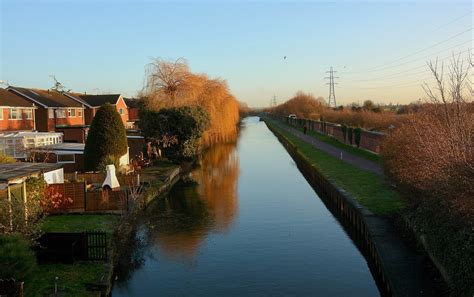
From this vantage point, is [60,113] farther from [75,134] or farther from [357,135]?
[357,135]

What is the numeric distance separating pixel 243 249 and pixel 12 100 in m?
31.1

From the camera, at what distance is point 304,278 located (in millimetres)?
13148

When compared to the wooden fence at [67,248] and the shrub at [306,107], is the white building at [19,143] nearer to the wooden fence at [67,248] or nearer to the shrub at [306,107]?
the wooden fence at [67,248]

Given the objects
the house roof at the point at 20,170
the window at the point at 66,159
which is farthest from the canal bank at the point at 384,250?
the window at the point at 66,159

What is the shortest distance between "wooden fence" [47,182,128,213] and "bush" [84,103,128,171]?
22.9 ft

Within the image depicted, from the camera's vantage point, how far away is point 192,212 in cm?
2139

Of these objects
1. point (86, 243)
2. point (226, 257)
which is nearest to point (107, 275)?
point (86, 243)

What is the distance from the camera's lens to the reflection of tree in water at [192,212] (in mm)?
16672

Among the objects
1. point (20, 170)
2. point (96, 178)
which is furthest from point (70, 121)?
point (20, 170)

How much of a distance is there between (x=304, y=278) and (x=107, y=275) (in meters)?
5.33

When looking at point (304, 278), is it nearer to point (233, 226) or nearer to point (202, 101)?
point (233, 226)

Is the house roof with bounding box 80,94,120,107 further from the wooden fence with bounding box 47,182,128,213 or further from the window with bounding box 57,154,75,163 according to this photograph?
the wooden fence with bounding box 47,182,128,213

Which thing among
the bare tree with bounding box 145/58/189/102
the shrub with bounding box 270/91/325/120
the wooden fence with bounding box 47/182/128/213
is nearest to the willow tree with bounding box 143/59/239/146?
the bare tree with bounding box 145/58/189/102

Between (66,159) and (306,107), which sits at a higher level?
(306,107)
